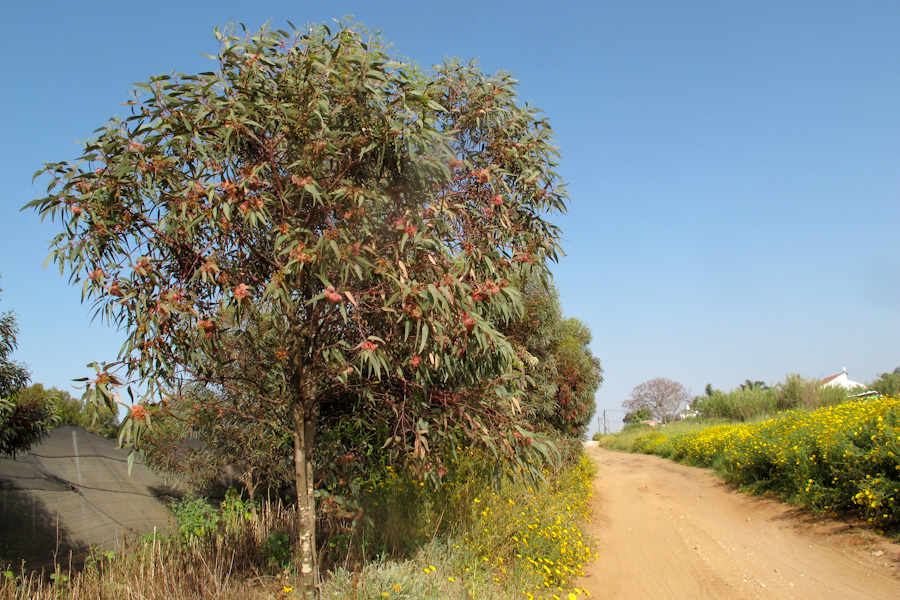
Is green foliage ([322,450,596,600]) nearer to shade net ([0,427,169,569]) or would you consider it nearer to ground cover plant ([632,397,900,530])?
ground cover plant ([632,397,900,530])

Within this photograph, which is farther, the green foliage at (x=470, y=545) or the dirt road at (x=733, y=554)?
the dirt road at (x=733, y=554)

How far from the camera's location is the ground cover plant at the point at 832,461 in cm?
629

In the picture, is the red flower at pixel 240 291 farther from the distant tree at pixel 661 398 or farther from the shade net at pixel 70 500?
the distant tree at pixel 661 398

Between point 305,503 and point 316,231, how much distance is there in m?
1.76

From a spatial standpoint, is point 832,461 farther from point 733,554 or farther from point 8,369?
point 8,369

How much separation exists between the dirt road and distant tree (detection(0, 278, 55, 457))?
25.3 feet

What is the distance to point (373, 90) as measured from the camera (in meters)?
3.06

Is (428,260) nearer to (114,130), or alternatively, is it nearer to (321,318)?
(321,318)

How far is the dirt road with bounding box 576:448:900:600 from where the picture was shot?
5508 mm

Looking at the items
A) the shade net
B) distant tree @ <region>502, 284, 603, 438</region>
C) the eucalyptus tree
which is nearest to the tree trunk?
the eucalyptus tree

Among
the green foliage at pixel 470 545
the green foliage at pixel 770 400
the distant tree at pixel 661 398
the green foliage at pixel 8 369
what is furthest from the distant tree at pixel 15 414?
the distant tree at pixel 661 398

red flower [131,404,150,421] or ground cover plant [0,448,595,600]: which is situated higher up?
red flower [131,404,150,421]

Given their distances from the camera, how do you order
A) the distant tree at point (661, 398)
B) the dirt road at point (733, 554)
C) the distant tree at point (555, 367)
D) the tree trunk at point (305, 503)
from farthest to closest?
1. the distant tree at point (661, 398)
2. the distant tree at point (555, 367)
3. the dirt road at point (733, 554)
4. the tree trunk at point (305, 503)

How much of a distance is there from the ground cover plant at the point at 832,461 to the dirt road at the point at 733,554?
30 cm
